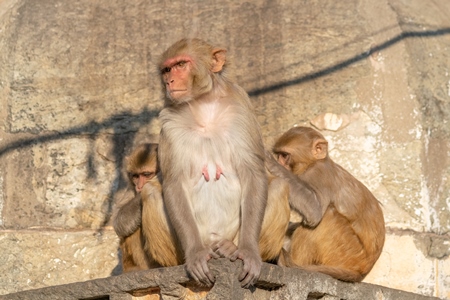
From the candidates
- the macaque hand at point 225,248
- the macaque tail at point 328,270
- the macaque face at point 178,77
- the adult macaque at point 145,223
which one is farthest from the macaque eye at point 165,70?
the macaque tail at point 328,270

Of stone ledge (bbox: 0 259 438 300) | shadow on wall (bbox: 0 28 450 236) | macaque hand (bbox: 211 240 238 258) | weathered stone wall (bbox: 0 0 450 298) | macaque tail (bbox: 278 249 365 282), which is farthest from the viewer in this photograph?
shadow on wall (bbox: 0 28 450 236)

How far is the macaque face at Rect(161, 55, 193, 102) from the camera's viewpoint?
20.4 ft

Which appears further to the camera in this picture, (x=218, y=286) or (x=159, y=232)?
(x=159, y=232)

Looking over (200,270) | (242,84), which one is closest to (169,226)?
(200,270)

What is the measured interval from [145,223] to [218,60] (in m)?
1.11

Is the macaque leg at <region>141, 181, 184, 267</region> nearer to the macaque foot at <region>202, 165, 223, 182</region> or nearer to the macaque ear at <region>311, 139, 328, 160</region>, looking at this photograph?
the macaque foot at <region>202, 165, 223, 182</region>

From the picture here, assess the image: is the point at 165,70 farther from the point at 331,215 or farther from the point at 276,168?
the point at 331,215

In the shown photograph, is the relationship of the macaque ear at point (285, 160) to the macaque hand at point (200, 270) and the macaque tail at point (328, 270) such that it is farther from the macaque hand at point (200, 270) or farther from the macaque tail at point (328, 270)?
the macaque hand at point (200, 270)

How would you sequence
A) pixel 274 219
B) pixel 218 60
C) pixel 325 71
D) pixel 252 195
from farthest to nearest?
pixel 325 71 < pixel 218 60 < pixel 274 219 < pixel 252 195

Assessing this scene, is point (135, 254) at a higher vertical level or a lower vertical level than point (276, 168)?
lower

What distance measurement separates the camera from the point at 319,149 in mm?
7359

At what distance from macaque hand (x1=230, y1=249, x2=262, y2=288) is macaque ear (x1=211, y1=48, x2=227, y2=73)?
129cm

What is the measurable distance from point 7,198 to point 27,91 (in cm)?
90

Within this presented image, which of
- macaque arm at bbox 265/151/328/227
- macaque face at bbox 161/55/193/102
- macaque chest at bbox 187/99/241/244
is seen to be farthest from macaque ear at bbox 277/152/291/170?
macaque face at bbox 161/55/193/102
